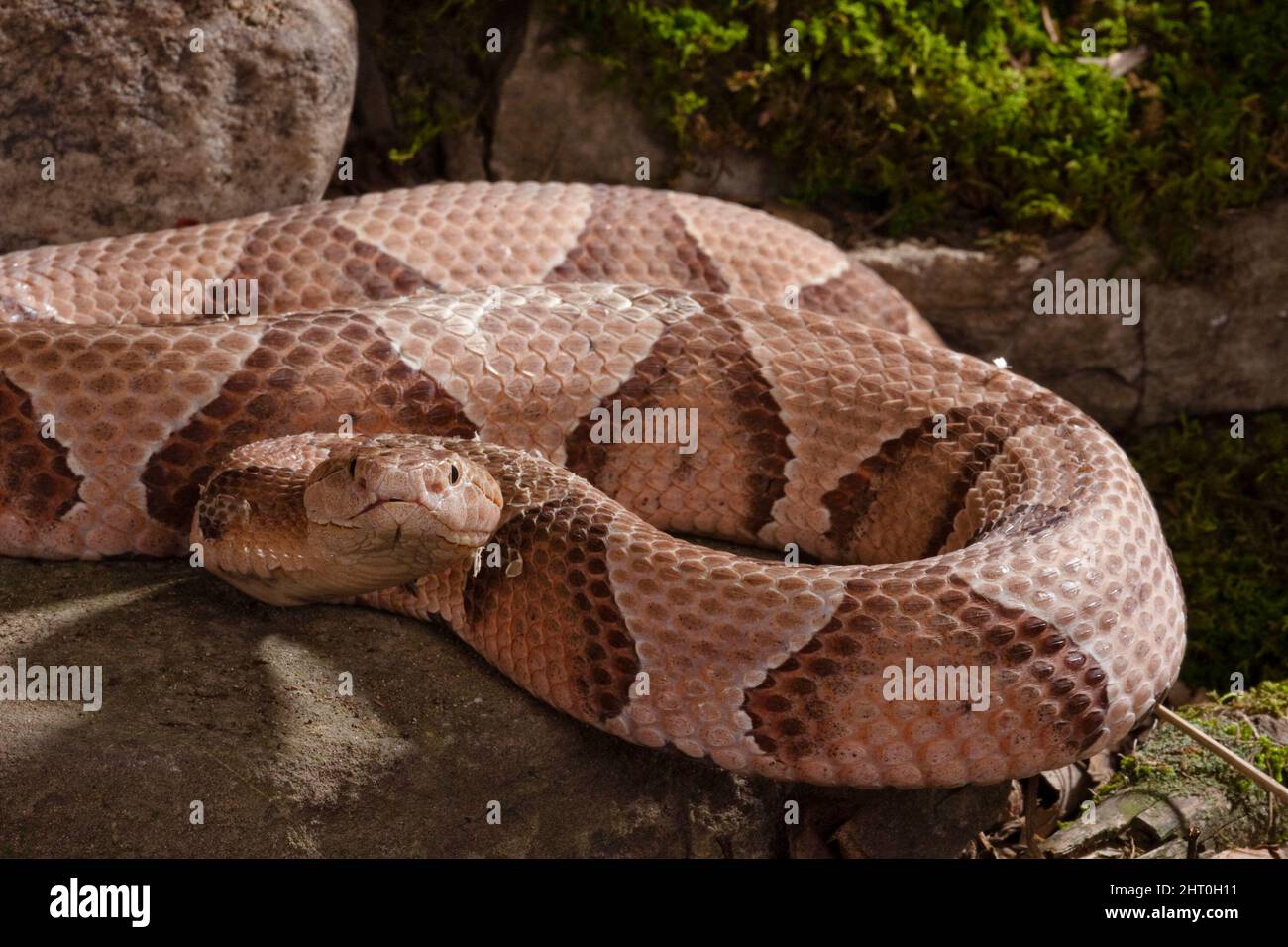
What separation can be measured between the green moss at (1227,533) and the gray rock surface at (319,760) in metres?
1.87

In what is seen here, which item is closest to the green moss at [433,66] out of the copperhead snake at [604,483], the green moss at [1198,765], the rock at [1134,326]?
the copperhead snake at [604,483]

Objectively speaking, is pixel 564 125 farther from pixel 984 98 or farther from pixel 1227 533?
pixel 1227 533

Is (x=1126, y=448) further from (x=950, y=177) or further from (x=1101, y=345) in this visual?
(x=950, y=177)

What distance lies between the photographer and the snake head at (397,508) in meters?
3.32

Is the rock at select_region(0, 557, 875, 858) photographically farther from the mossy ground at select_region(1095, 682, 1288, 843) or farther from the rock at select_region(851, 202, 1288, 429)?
the rock at select_region(851, 202, 1288, 429)

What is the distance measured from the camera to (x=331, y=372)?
3.94 metres

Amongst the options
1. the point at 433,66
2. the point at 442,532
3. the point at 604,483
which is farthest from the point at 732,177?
the point at 442,532

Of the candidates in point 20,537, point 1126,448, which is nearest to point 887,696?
point 20,537

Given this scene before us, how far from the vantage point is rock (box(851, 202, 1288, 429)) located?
560 centimetres

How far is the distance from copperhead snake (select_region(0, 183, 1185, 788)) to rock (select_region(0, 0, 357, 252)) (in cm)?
22

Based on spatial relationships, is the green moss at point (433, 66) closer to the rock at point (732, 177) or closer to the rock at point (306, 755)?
the rock at point (732, 177)

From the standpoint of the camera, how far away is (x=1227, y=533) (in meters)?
5.43

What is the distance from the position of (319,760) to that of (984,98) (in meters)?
4.05

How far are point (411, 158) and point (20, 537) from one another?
279cm
